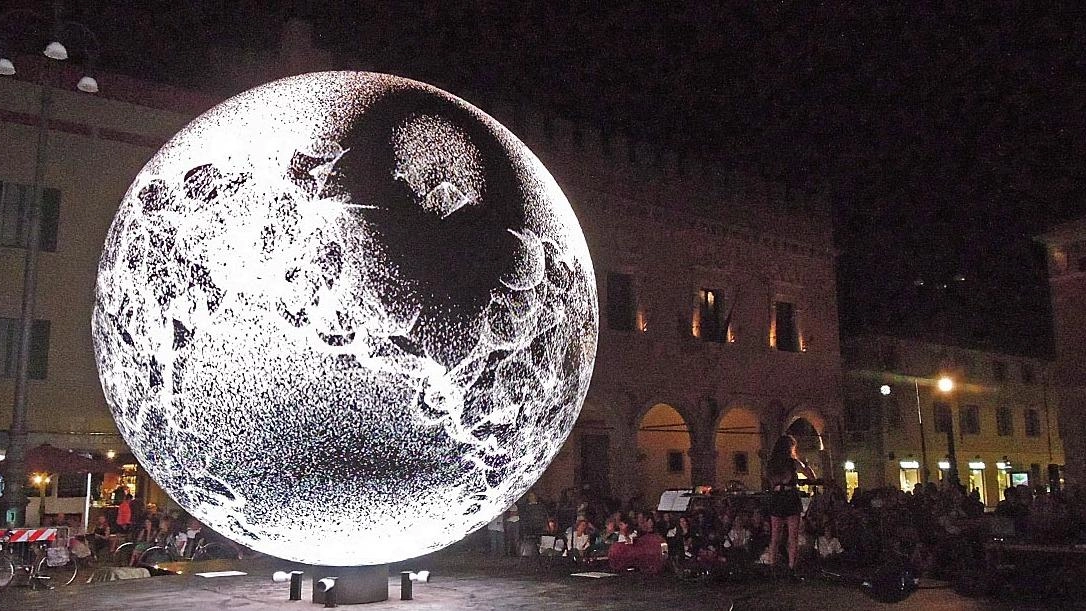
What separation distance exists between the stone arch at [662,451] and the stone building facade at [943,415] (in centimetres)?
978

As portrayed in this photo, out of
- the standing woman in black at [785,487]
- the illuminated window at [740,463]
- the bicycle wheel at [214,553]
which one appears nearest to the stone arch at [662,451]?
the illuminated window at [740,463]

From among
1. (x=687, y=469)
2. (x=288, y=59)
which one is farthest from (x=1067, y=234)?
(x=288, y=59)

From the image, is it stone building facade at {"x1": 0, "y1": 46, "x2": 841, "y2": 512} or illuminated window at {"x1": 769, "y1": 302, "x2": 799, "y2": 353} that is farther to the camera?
illuminated window at {"x1": 769, "y1": 302, "x2": 799, "y2": 353}

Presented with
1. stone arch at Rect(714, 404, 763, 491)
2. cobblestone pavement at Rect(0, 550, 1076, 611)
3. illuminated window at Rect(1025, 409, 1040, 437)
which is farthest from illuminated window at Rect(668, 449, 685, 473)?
illuminated window at Rect(1025, 409, 1040, 437)

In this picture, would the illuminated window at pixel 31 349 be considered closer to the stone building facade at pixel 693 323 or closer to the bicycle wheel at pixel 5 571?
the bicycle wheel at pixel 5 571

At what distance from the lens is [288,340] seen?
4531mm

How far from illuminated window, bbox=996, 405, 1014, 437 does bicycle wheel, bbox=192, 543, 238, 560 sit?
34.8m

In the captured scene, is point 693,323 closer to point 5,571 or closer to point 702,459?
point 702,459

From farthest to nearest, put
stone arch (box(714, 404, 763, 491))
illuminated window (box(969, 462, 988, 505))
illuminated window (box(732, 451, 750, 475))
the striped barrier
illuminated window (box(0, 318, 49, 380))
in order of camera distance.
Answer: illuminated window (box(969, 462, 988, 505)) → illuminated window (box(732, 451, 750, 475)) → stone arch (box(714, 404, 763, 491)) → illuminated window (box(0, 318, 49, 380)) → the striped barrier

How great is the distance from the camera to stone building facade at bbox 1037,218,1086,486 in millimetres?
25484

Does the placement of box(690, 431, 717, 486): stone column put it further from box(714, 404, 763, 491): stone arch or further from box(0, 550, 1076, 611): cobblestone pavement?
box(0, 550, 1076, 611): cobblestone pavement

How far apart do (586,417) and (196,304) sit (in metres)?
17.9

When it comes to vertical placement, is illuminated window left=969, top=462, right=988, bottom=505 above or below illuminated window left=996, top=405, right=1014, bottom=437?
below

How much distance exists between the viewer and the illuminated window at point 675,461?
23.8 metres
